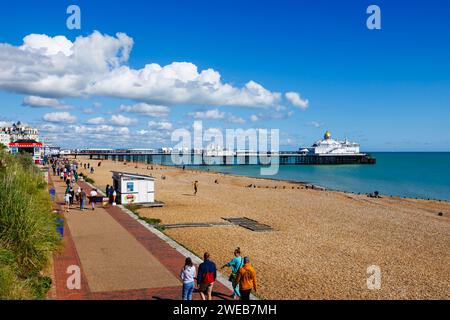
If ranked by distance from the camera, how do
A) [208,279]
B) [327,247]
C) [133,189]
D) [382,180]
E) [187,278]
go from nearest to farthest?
[187,278] < [208,279] < [327,247] < [133,189] < [382,180]

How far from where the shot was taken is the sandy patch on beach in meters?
9.79

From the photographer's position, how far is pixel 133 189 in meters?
21.6

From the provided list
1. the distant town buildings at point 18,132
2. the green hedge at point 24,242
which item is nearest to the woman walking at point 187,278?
the green hedge at point 24,242

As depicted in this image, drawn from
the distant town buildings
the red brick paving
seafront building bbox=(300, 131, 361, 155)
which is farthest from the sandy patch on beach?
the distant town buildings

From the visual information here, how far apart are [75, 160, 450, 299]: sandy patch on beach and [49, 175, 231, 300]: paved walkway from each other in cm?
136

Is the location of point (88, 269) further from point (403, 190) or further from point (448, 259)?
point (403, 190)

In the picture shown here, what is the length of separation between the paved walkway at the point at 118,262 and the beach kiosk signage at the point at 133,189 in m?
4.88

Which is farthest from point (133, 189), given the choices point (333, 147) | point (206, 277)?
point (333, 147)

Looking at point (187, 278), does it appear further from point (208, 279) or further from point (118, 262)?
point (118, 262)

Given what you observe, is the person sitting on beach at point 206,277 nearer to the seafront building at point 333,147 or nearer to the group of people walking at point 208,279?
the group of people walking at point 208,279

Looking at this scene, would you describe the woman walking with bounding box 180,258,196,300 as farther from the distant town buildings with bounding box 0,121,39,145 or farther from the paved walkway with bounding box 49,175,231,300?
the distant town buildings with bounding box 0,121,39,145

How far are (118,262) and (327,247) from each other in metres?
7.09

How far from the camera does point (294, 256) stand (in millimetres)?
12445
